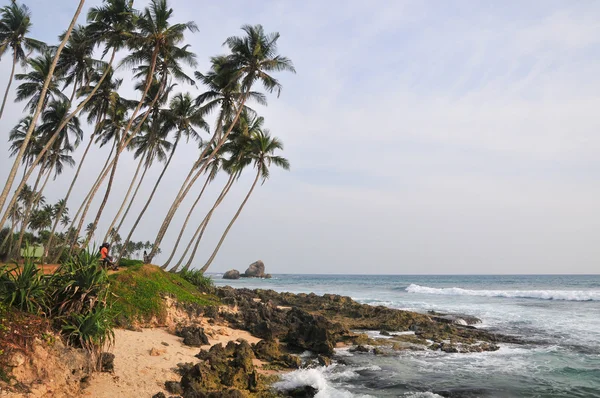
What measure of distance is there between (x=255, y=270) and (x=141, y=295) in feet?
326

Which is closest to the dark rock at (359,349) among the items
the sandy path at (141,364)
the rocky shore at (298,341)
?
the rocky shore at (298,341)

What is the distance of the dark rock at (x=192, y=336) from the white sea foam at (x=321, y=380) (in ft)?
9.69

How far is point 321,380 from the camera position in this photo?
9383 millimetres

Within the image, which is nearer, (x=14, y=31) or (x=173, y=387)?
(x=173, y=387)

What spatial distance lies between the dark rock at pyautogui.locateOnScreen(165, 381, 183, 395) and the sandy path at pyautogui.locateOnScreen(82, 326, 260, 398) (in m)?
0.11

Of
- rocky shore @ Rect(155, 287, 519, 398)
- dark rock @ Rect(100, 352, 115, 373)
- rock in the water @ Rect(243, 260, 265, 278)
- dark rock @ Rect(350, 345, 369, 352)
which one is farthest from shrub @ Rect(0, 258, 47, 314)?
rock in the water @ Rect(243, 260, 265, 278)

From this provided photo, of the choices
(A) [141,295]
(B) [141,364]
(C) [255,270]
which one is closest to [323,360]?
(B) [141,364]

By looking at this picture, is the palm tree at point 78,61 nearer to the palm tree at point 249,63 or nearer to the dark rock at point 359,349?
the palm tree at point 249,63

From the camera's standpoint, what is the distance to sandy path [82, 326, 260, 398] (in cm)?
721

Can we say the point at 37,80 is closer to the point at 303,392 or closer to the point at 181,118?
the point at 181,118

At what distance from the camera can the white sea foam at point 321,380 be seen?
28.5 ft

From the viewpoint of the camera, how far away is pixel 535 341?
16.2m

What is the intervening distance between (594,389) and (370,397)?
6087mm

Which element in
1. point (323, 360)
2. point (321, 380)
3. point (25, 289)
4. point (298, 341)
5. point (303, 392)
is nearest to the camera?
point (25, 289)
